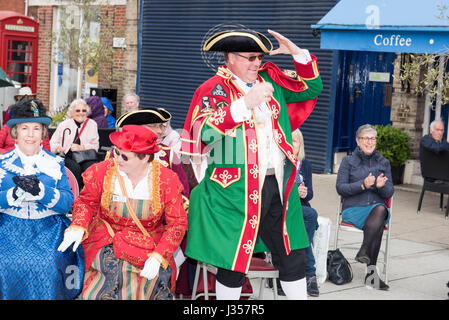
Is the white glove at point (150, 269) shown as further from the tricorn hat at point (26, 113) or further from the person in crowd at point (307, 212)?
the person in crowd at point (307, 212)

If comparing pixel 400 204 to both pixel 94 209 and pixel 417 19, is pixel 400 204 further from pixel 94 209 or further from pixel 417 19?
pixel 94 209

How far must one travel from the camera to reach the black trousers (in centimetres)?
426

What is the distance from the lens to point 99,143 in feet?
33.4

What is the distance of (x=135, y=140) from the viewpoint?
14.2 feet

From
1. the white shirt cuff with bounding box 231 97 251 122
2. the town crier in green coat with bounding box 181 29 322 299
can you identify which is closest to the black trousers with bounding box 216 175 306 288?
the town crier in green coat with bounding box 181 29 322 299

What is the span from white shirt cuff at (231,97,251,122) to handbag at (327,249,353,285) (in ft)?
9.53

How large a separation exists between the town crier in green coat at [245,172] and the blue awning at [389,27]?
229 inches

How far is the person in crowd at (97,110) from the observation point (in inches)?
424

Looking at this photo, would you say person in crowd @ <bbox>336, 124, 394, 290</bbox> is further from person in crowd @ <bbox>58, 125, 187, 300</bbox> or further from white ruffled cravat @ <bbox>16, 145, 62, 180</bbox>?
white ruffled cravat @ <bbox>16, 145, 62, 180</bbox>

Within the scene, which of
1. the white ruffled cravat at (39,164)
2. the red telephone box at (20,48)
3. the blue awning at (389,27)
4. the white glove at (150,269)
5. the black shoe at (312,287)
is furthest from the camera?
the red telephone box at (20,48)

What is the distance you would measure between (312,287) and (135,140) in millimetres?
2415

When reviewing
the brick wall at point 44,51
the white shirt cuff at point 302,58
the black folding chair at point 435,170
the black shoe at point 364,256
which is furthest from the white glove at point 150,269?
the brick wall at point 44,51

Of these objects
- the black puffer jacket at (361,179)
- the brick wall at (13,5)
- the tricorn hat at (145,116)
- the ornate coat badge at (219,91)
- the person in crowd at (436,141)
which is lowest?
the black puffer jacket at (361,179)

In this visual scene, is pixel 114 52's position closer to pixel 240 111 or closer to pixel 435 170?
pixel 435 170
